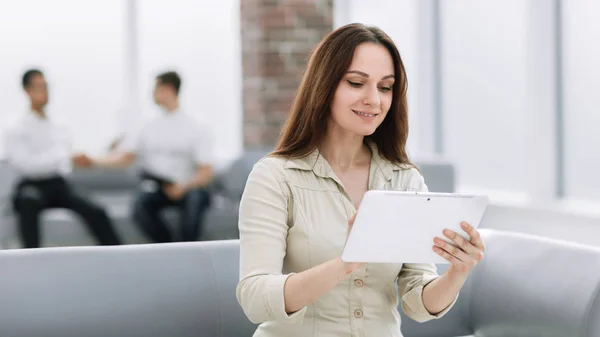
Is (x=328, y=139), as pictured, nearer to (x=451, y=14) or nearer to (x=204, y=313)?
(x=204, y=313)

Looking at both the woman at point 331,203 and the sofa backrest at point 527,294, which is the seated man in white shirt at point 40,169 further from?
the woman at point 331,203

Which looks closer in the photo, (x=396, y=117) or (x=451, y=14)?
(x=396, y=117)

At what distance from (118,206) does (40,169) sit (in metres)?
0.70

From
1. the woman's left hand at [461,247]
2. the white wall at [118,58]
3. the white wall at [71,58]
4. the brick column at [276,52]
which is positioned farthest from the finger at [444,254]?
the white wall at [71,58]

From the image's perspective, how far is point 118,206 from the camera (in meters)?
5.62

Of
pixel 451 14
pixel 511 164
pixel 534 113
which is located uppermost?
pixel 451 14

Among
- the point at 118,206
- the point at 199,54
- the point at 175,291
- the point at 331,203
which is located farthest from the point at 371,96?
the point at 199,54

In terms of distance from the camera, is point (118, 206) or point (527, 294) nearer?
point (527, 294)

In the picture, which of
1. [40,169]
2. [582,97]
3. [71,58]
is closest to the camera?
[582,97]

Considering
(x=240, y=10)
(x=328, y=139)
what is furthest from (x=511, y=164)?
(x=328, y=139)

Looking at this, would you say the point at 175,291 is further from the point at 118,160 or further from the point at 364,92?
the point at 118,160

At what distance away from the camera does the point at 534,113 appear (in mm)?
4676

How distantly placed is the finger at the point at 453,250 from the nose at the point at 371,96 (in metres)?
0.38

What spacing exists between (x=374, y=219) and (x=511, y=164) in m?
3.87
